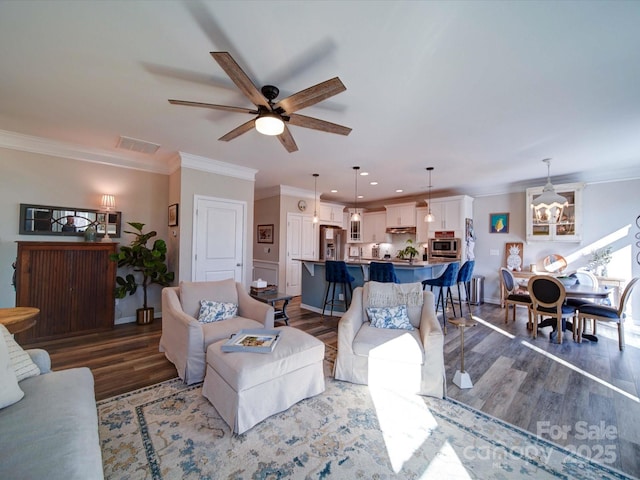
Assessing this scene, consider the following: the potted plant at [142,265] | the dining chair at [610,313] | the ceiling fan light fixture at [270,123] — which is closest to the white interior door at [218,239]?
the potted plant at [142,265]

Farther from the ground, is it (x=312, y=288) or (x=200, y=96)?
(x=200, y=96)

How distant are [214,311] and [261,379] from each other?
1267 millimetres

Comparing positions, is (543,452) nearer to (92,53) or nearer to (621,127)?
(621,127)

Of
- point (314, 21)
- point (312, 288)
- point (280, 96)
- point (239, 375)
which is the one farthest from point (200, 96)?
point (312, 288)

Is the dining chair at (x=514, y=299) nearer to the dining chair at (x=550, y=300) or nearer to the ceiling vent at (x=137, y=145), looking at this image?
the dining chair at (x=550, y=300)

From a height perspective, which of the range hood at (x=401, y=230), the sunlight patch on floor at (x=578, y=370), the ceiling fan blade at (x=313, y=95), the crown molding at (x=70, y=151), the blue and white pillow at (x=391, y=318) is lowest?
the sunlight patch on floor at (x=578, y=370)

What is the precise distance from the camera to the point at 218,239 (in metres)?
4.62

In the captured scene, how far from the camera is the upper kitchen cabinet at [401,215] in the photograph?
23.1 ft

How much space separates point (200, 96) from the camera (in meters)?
2.53

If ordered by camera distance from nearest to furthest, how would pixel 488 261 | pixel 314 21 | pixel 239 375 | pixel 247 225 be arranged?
pixel 314 21, pixel 239 375, pixel 247 225, pixel 488 261

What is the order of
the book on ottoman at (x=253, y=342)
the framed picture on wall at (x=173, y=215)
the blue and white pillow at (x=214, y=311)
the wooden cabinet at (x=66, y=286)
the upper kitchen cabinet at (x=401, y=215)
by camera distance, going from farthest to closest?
the upper kitchen cabinet at (x=401, y=215) → the framed picture on wall at (x=173, y=215) → the wooden cabinet at (x=66, y=286) → the blue and white pillow at (x=214, y=311) → the book on ottoman at (x=253, y=342)

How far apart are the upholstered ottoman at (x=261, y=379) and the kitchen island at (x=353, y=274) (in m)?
2.42

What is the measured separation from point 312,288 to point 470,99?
3887mm

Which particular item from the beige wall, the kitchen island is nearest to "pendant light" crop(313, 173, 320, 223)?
the kitchen island
